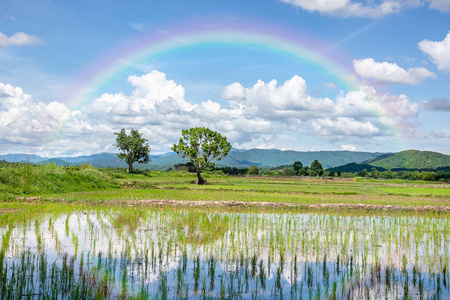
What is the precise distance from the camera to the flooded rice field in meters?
7.05

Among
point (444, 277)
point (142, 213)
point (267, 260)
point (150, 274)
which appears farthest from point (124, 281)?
point (142, 213)

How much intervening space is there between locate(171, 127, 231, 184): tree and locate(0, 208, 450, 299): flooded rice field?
37.4 m

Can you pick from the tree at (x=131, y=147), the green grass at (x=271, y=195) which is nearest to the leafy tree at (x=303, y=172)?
the tree at (x=131, y=147)

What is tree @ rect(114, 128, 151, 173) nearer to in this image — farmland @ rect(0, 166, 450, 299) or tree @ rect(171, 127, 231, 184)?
tree @ rect(171, 127, 231, 184)

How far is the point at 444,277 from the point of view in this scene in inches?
320

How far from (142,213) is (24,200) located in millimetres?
8649

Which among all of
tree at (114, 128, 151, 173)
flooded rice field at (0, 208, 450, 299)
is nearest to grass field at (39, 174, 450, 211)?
flooded rice field at (0, 208, 450, 299)

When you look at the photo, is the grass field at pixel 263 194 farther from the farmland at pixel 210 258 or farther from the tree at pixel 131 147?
the tree at pixel 131 147

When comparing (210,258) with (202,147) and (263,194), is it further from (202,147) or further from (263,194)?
(202,147)

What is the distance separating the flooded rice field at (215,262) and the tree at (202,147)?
123 feet

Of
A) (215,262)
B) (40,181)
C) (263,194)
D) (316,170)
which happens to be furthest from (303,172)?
(215,262)

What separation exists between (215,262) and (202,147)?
43723mm

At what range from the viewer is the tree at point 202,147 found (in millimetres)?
51875

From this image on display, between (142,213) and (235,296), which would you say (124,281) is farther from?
(142,213)
